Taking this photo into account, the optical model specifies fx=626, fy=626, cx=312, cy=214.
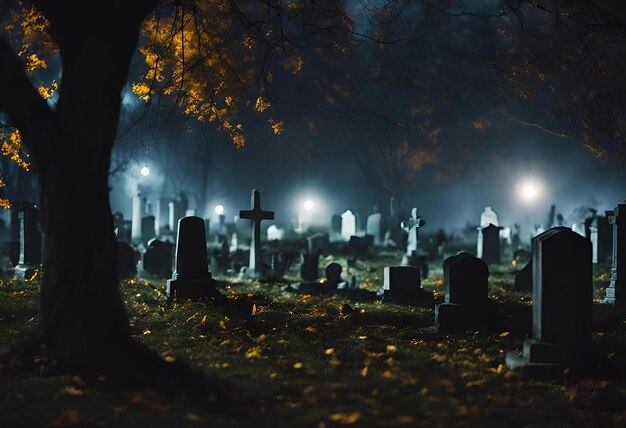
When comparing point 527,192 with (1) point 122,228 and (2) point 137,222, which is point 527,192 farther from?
(1) point 122,228

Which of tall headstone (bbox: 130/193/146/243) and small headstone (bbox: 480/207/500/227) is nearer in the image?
tall headstone (bbox: 130/193/146/243)

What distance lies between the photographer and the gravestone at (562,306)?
271 inches

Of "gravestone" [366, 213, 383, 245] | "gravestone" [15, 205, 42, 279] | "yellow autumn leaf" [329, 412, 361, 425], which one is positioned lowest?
"yellow autumn leaf" [329, 412, 361, 425]

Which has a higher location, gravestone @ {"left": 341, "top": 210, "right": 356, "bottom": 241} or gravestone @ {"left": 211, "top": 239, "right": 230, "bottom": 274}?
gravestone @ {"left": 341, "top": 210, "right": 356, "bottom": 241}

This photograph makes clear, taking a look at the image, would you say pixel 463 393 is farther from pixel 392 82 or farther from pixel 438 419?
pixel 392 82

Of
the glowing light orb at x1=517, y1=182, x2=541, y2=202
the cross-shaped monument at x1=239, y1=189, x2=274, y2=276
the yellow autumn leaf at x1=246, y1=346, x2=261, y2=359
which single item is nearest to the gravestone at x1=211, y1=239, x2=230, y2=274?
the cross-shaped monument at x1=239, y1=189, x2=274, y2=276

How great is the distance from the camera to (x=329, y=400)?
Result: 18.2 ft

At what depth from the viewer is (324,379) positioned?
20.9 ft

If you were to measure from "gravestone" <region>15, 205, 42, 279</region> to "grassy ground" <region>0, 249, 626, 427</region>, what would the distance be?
19.1 ft

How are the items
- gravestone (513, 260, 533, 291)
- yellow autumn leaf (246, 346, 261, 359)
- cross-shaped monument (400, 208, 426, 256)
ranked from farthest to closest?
cross-shaped monument (400, 208, 426, 256) < gravestone (513, 260, 533, 291) < yellow autumn leaf (246, 346, 261, 359)

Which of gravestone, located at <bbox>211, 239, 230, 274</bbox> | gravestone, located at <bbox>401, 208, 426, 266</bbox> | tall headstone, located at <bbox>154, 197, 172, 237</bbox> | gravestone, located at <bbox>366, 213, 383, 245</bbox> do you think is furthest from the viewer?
tall headstone, located at <bbox>154, 197, 172, 237</bbox>

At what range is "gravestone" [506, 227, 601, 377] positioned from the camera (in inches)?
271

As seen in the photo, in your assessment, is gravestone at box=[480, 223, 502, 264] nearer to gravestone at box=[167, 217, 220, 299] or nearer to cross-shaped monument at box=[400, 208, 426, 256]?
cross-shaped monument at box=[400, 208, 426, 256]

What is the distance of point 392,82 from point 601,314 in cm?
1905
